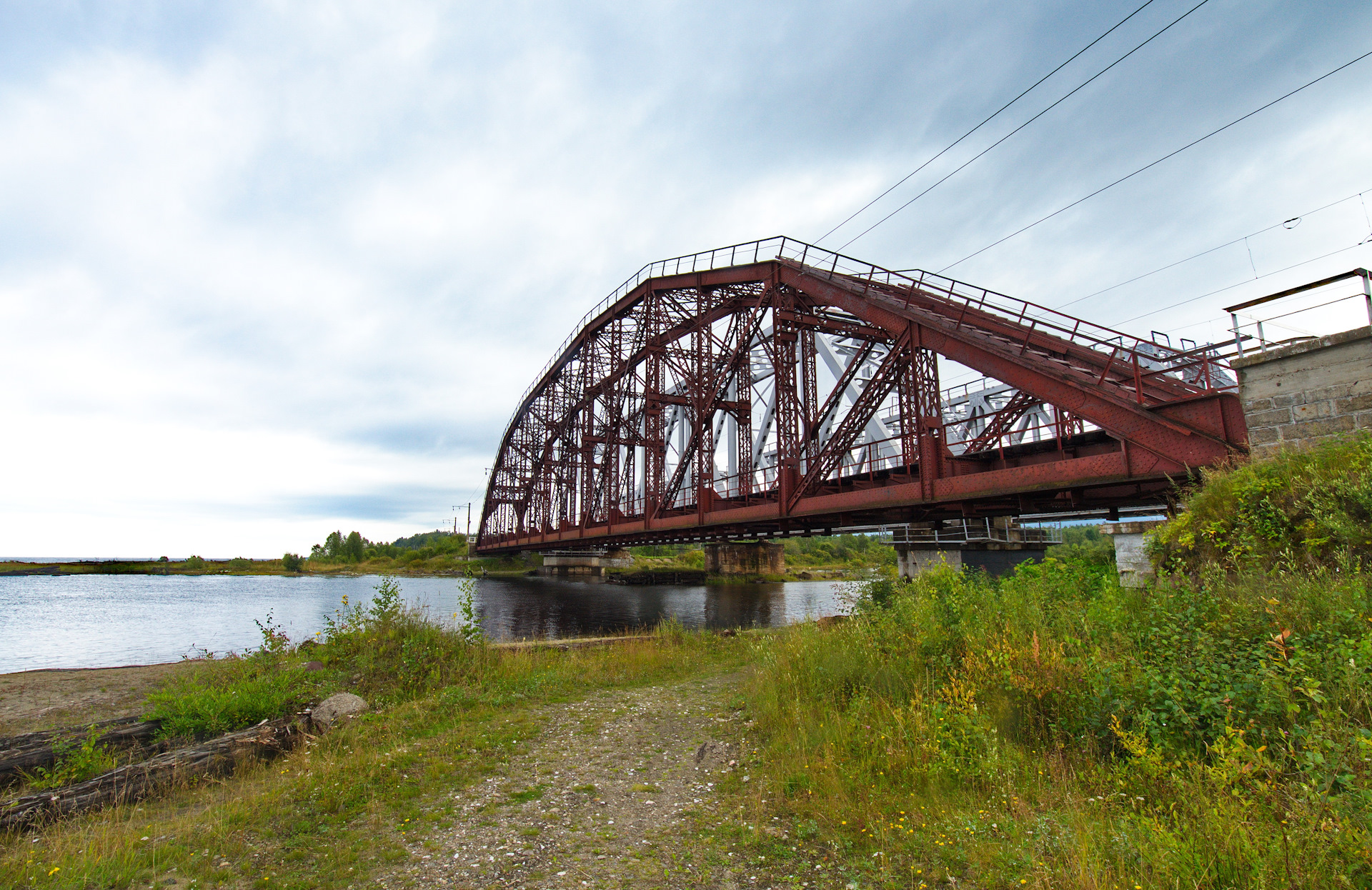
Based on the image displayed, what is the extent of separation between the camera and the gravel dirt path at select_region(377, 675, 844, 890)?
16.4 ft

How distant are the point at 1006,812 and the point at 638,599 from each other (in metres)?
53.0

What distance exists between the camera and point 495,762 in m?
7.89

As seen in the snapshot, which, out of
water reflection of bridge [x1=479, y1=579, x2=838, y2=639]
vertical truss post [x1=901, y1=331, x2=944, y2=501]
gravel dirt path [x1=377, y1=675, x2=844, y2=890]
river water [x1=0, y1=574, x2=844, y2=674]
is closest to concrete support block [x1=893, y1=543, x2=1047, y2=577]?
river water [x1=0, y1=574, x2=844, y2=674]

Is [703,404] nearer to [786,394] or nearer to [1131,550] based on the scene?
[786,394]

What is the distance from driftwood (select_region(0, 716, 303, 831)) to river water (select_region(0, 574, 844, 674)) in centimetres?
491

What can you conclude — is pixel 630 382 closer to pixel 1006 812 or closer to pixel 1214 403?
pixel 1214 403

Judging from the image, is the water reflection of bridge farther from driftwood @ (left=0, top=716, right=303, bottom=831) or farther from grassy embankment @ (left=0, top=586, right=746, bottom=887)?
driftwood @ (left=0, top=716, right=303, bottom=831)

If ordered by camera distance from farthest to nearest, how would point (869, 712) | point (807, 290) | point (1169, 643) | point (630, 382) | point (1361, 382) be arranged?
point (630, 382) < point (807, 290) < point (1361, 382) < point (869, 712) < point (1169, 643)

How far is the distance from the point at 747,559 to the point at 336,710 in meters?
73.5

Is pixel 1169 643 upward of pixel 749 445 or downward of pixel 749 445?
downward

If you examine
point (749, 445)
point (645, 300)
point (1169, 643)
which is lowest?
point (1169, 643)

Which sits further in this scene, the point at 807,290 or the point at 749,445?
the point at 749,445

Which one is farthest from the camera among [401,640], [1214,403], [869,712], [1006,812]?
[401,640]

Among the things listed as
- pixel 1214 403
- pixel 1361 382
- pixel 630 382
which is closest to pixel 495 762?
pixel 1361 382
